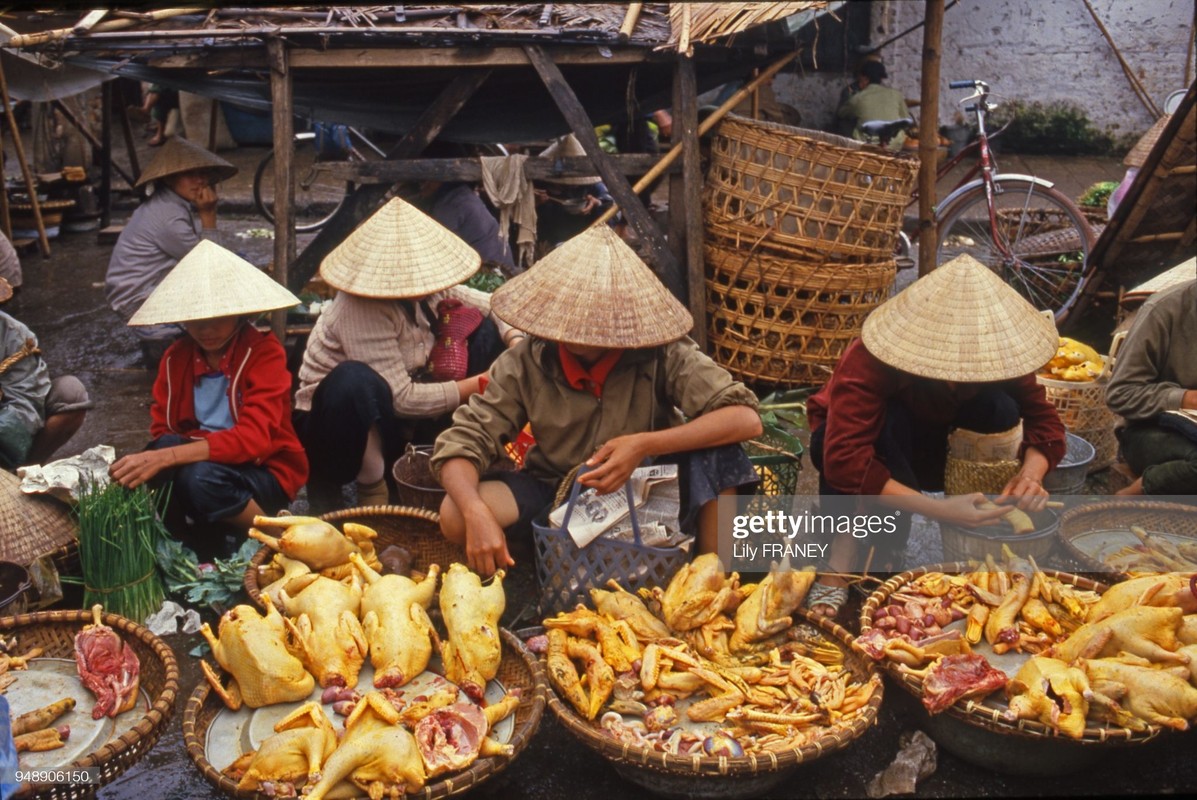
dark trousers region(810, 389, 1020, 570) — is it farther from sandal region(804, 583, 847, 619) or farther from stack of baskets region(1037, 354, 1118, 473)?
stack of baskets region(1037, 354, 1118, 473)

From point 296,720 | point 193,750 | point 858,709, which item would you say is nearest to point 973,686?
point 858,709

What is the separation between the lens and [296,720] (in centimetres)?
275

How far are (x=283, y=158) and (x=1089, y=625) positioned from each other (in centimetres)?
397

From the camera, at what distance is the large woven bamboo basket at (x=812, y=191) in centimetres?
510

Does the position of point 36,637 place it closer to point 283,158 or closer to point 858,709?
point 858,709

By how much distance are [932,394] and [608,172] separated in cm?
230

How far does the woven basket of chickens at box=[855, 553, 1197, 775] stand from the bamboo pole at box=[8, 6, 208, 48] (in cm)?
388

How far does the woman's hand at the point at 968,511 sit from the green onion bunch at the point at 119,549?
2590mm

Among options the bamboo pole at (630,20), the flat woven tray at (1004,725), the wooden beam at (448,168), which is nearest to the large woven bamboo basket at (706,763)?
the flat woven tray at (1004,725)

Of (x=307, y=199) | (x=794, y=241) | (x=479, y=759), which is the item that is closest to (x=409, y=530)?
(x=479, y=759)

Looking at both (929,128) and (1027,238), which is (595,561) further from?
(1027,238)

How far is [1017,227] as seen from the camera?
7086 millimetres

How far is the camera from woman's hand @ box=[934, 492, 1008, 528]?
11.2ft

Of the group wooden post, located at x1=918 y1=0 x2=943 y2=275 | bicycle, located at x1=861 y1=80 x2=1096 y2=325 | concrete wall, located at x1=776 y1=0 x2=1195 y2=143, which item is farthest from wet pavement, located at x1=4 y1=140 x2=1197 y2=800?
concrete wall, located at x1=776 y1=0 x2=1195 y2=143
